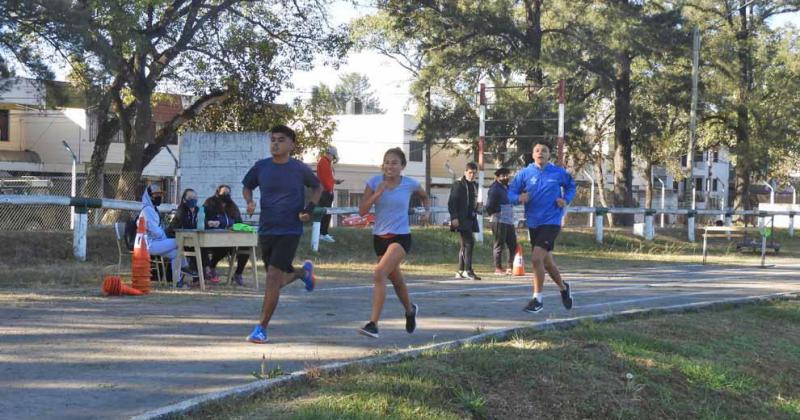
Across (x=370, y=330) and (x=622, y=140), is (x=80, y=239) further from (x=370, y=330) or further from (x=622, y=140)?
(x=622, y=140)

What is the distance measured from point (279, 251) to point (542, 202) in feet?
12.1

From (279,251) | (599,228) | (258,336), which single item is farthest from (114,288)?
(599,228)

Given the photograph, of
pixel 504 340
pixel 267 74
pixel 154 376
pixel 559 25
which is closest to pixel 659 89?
pixel 559 25

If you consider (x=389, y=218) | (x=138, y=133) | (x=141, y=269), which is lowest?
(x=141, y=269)

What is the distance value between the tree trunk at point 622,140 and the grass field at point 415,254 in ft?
12.1

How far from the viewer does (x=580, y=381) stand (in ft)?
23.8

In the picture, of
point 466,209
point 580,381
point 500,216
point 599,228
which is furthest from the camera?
point 599,228

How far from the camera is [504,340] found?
8.36 meters

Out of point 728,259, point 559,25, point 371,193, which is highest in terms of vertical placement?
point 559,25

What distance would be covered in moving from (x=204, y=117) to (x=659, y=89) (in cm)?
1604

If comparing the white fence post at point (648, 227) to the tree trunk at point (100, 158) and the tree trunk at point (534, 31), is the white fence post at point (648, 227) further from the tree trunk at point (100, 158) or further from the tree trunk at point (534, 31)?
the tree trunk at point (100, 158)

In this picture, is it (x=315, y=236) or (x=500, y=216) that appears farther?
(x=315, y=236)

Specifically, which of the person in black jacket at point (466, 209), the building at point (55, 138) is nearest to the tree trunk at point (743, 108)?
the building at point (55, 138)

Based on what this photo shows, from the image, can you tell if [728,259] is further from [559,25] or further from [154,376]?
[154,376]
